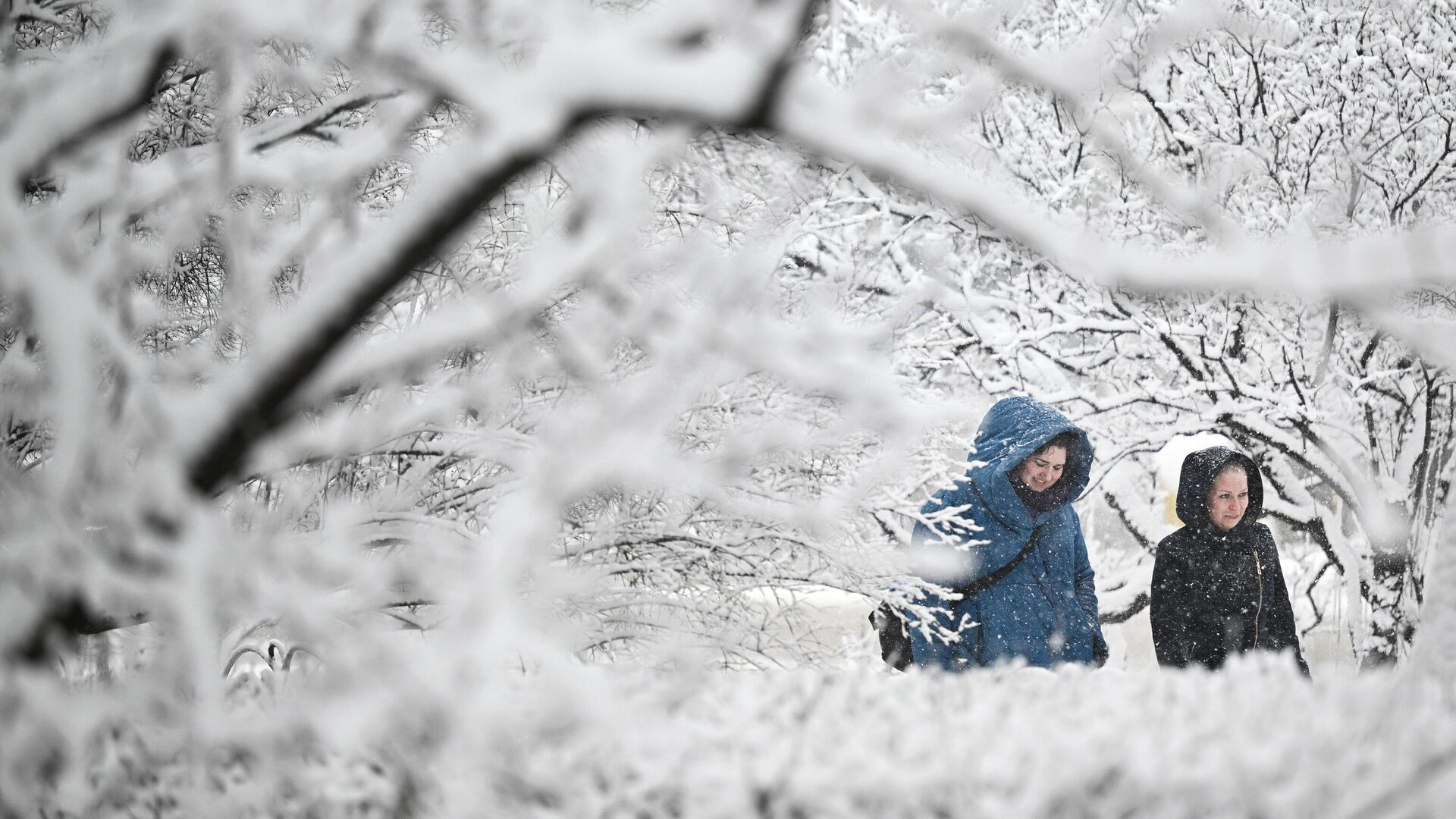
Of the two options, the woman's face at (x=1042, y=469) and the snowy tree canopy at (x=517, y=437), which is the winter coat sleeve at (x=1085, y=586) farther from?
the snowy tree canopy at (x=517, y=437)

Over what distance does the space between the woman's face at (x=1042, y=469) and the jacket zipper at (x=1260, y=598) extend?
84 cm

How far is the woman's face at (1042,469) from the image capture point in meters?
4.35

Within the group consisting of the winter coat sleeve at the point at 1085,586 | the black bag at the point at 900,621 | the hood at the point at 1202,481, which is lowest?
the black bag at the point at 900,621

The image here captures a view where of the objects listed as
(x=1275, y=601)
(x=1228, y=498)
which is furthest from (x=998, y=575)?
(x=1275, y=601)

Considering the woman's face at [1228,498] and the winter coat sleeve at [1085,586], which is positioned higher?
the woman's face at [1228,498]

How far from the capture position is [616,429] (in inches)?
72.0

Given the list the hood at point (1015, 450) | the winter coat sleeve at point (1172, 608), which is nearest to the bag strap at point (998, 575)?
the hood at point (1015, 450)

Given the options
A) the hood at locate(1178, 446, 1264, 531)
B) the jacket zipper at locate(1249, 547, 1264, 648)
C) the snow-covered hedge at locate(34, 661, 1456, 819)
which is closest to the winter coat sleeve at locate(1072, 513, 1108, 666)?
the hood at locate(1178, 446, 1264, 531)

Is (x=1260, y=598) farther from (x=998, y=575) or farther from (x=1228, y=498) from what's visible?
(x=998, y=575)

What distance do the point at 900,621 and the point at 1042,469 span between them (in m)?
0.81

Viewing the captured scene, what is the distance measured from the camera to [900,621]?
4488 millimetres

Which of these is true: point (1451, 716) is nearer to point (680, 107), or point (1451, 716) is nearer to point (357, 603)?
point (680, 107)

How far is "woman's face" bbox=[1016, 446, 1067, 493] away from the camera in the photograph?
435 cm

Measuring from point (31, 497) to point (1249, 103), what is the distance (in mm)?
7190
